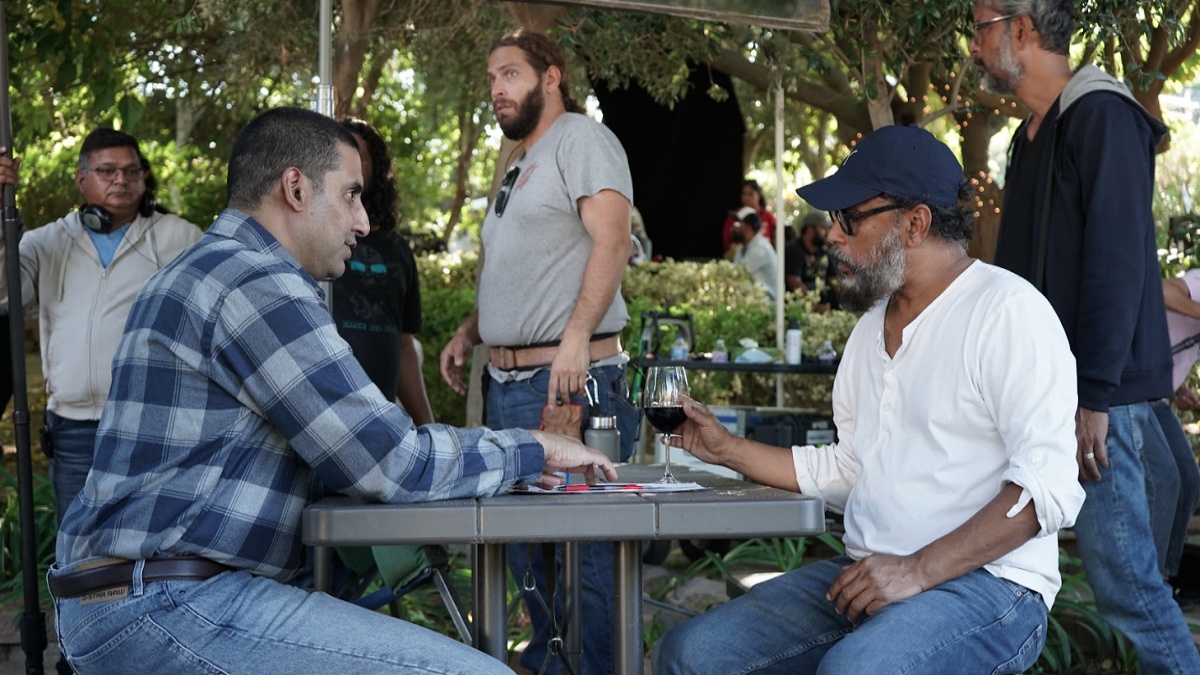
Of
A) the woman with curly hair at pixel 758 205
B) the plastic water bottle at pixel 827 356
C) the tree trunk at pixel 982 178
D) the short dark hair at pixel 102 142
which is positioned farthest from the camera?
the woman with curly hair at pixel 758 205

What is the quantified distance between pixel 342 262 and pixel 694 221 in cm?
1661

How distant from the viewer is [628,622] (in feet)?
8.79

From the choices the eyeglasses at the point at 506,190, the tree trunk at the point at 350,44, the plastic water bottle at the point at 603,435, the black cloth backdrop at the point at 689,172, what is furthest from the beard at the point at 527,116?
the black cloth backdrop at the point at 689,172

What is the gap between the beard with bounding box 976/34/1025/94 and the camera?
3.64 m

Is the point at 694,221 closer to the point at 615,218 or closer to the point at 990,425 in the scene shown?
the point at 615,218

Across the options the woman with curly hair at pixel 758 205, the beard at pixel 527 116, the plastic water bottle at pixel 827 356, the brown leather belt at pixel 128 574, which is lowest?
the brown leather belt at pixel 128 574

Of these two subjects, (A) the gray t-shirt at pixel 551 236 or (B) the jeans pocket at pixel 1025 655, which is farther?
(A) the gray t-shirt at pixel 551 236

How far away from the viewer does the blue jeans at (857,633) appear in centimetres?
248

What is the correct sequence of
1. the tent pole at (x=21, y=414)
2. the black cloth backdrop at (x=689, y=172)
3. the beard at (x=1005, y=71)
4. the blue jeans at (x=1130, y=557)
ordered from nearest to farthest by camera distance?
the blue jeans at (x=1130, y=557) → the beard at (x=1005, y=71) → the tent pole at (x=21, y=414) → the black cloth backdrop at (x=689, y=172)

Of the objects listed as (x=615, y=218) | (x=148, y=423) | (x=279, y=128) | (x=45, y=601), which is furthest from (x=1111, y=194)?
(x=45, y=601)

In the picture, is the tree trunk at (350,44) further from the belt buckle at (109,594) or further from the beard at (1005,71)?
the belt buckle at (109,594)

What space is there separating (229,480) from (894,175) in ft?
4.72

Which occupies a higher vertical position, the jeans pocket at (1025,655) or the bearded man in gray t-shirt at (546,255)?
the bearded man in gray t-shirt at (546,255)

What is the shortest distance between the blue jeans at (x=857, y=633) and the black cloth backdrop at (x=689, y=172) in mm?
15217
